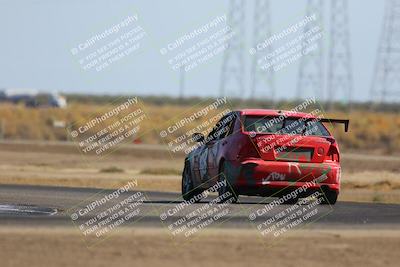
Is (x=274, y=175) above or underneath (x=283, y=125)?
underneath

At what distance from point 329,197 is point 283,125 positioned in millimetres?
1389

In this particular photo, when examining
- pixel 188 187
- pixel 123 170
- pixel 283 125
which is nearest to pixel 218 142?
pixel 283 125

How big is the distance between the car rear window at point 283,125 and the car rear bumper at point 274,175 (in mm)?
562

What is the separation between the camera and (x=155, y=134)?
7519 cm

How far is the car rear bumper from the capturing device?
19.0 meters

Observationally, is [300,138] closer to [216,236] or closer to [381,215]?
[381,215]

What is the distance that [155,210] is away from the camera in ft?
59.6
